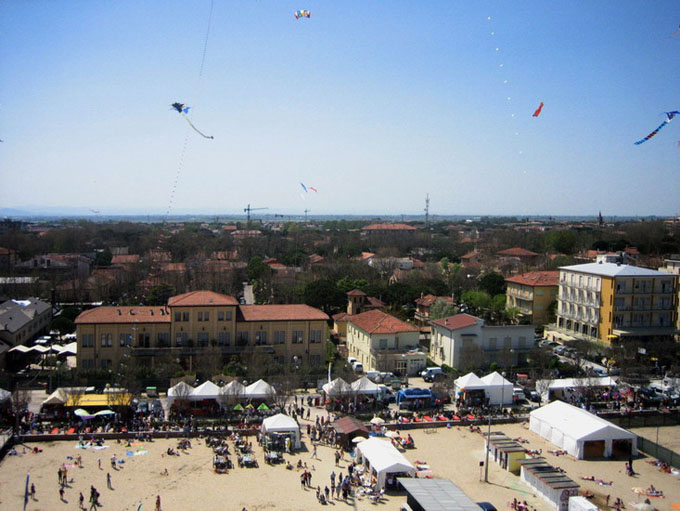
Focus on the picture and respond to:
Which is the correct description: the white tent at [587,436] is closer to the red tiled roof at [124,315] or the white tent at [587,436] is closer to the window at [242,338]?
the window at [242,338]

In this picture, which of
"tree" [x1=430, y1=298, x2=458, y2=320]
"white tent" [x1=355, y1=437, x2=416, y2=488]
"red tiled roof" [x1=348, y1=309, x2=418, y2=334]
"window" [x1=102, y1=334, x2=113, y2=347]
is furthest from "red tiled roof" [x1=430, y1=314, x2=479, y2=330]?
"window" [x1=102, y1=334, x2=113, y2=347]

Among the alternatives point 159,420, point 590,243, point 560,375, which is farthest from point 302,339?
point 590,243

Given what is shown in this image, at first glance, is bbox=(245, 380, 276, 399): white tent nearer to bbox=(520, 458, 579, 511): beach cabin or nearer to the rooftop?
bbox=(520, 458, 579, 511): beach cabin

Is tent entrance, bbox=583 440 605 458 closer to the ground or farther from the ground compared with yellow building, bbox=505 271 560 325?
closer to the ground

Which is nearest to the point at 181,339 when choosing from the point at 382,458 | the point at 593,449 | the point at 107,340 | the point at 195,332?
the point at 195,332

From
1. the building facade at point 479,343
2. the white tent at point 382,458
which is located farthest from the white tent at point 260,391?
the building facade at point 479,343
